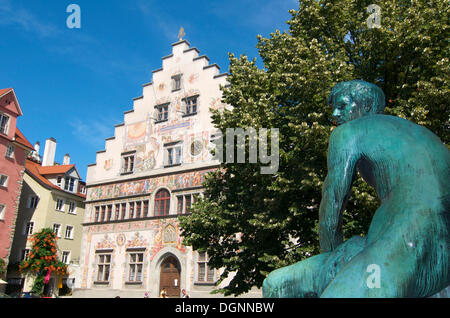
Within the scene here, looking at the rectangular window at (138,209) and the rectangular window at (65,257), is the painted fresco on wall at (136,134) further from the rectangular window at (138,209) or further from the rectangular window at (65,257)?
the rectangular window at (65,257)

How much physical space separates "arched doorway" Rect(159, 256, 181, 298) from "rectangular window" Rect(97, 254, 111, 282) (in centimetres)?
478

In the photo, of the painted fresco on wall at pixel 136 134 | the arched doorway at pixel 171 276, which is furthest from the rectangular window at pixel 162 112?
the arched doorway at pixel 171 276

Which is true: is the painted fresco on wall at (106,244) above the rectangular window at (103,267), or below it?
above

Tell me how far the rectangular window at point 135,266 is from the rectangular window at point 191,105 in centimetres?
1042

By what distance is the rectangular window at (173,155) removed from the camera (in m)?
27.6


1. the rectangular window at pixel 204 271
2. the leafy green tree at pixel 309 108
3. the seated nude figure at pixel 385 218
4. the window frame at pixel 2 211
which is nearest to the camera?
the seated nude figure at pixel 385 218

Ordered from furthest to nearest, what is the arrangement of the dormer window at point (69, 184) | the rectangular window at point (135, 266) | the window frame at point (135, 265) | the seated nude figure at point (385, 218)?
the dormer window at point (69, 184) → the rectangular window at point (135, 266) → the window frame at point (135, 265) → the seated nude figure at point (385, 218)

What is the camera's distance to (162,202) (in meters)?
27.5

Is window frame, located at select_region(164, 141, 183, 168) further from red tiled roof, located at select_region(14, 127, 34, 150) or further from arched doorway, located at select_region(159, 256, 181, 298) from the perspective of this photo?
red tiled roof, located at select_region(14, 127, 34, 150)

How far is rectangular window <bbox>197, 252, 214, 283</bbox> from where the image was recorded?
78.9 ft

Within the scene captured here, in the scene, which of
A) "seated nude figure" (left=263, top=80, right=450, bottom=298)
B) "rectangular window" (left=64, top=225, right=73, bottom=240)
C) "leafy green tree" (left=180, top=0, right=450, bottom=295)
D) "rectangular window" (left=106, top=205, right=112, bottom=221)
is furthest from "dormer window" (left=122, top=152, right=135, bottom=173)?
"seated nude figure" (left=263, top=80, right=450, bottom=298)

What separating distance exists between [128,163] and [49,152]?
1914 cm

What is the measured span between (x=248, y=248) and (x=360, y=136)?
9.97 metres

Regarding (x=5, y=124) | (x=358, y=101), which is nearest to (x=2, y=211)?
(x=5, y=124)
